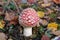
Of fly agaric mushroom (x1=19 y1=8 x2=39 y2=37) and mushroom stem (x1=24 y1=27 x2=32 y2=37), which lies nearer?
fly agaric mushroom (x1=19 y1=8 x2=39 y2=37)

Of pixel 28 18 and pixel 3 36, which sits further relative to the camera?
pixel 3 36

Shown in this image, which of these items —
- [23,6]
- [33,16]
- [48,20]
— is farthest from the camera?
[23,6]

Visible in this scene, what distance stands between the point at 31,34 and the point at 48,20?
0.25 metres

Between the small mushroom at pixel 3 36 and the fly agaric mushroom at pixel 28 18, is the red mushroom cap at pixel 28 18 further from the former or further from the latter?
the small mushroom at pixel 3 36

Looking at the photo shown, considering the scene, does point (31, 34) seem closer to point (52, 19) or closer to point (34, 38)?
point (34, 38)

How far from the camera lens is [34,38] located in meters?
2.10

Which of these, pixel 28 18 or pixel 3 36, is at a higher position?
pixel 28 18

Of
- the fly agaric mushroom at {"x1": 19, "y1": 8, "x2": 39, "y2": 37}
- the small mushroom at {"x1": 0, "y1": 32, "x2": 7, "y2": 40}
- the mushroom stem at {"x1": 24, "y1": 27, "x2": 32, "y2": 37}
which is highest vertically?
the fly agaric mushroom at {"x1": 19, "y1": 8, "x2": 39, "y2": 37}

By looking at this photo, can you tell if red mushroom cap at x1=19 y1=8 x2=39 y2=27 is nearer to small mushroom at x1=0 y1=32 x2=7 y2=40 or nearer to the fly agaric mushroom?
the fly agaric mushroom

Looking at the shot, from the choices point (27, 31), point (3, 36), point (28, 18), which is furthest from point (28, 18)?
point (3, 36)

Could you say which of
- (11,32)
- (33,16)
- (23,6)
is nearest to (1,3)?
(23,6)

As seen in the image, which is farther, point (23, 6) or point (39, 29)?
point (23, 6)

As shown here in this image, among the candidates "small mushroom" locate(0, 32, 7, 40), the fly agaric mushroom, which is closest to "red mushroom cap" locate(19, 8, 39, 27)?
the fly agaric mushroom

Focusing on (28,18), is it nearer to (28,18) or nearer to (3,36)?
(28,18)
